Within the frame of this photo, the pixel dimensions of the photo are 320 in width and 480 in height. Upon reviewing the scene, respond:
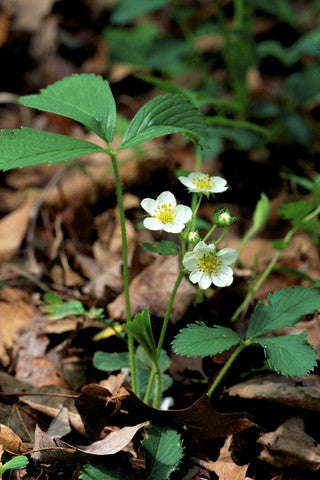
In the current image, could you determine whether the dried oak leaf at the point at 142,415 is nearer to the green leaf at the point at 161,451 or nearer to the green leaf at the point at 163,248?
the green leaf at the point at 161,451

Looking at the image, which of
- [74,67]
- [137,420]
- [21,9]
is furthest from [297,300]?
[21,9]

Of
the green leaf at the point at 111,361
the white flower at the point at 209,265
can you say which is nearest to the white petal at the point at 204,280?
the white flower at the point at 209,265

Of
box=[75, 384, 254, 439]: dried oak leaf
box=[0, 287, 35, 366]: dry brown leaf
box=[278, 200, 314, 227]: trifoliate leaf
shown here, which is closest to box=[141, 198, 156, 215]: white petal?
box=[75, 384, 254, 439]: dried oak leaf

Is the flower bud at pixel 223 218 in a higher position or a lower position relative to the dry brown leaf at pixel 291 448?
higher

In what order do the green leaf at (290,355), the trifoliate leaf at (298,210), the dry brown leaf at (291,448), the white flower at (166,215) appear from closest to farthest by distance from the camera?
the green leaf at (290,355), the white flower at (166,215), the dry brown leaf at (291,448), the trifoliate leaf at (298,210)

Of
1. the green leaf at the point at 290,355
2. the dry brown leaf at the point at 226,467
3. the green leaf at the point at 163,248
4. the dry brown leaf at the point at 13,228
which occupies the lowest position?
the dry brown leaf at the point at 13,228

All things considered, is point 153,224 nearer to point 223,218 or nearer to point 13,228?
point 223,218

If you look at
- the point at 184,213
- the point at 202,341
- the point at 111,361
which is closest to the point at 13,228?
the point at 111,361
